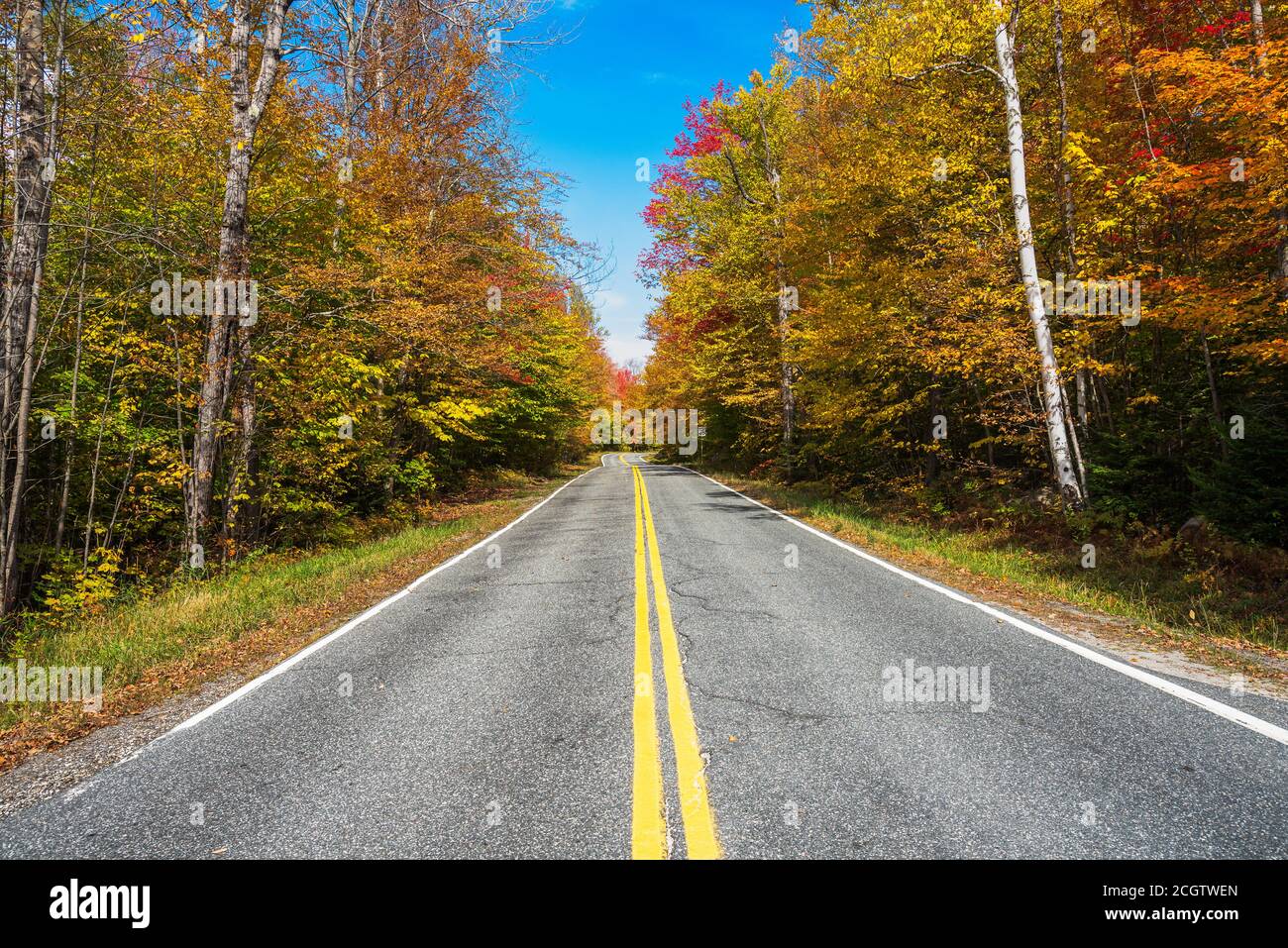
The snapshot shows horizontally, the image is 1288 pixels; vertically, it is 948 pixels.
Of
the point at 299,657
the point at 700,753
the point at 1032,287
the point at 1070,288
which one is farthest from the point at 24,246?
the point at 1070,288

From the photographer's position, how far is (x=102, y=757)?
3559mm

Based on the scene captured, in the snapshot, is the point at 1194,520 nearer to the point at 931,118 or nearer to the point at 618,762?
the point at 931,118

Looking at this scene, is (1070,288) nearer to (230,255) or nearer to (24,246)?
(230,255)

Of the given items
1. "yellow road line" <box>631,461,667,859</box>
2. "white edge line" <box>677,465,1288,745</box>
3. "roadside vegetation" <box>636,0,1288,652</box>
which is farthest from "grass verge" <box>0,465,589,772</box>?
"roadside vegetation" <box>636,0,1288,652</box>

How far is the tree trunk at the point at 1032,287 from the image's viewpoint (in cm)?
984

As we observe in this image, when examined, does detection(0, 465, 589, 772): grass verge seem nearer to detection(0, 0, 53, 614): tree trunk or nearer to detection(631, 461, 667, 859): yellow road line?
detection(0, 0, 53, 614): tree trunk

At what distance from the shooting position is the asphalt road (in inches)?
101

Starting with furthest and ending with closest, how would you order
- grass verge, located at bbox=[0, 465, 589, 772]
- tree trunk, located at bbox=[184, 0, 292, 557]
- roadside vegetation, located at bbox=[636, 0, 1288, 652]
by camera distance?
tree trunk, located at bbox=[184, 0, 292, 557] → roadside vegetation, located at bbox=[636, 0, 1288, 652] → grass verge, located at bbox=[0, 465, 589, 772]

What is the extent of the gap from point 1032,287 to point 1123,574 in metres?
4.98

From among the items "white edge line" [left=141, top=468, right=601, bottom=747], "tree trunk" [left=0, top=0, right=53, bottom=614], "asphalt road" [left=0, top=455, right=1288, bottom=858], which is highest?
"tree trunk" [left=0, top=0, right=53, bottom=614]

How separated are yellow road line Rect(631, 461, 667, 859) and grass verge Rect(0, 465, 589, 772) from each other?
11.2 feet

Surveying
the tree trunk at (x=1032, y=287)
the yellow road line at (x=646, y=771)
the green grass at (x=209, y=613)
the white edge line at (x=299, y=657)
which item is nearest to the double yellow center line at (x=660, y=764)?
the yellow road line at (x=646, y=771)
